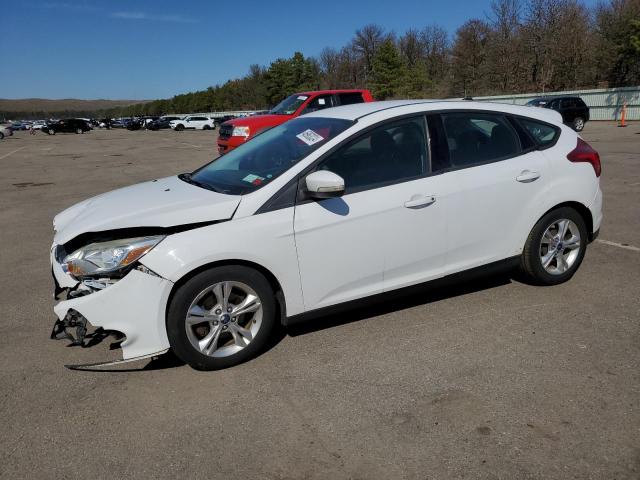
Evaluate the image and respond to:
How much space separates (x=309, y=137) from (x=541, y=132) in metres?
2.04

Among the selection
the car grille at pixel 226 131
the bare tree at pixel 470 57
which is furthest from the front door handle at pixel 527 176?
the bare tree at pixel 470 57

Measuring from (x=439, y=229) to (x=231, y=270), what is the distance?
5.13 ft

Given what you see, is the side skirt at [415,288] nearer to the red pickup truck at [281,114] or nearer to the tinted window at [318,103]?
the red pickup truck at [281,114]

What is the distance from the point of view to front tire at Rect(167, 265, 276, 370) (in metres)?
3.18

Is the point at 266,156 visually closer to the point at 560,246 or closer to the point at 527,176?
the point at 527,176

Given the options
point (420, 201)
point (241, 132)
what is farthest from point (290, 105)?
point (420, 201)

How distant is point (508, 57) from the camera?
54.4 metres

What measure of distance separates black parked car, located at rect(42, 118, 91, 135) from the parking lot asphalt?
6036 cm

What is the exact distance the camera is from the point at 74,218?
3885 mm

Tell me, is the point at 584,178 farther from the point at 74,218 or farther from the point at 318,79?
the point at 318,79

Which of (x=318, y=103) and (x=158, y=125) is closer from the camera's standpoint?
(x=318, y=103)

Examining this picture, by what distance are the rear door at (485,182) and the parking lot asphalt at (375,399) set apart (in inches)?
20.7

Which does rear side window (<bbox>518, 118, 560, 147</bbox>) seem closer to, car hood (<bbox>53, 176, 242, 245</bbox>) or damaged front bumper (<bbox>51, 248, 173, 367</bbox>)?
car hood (<bbox>53, 176, 242, 245</bbox>)

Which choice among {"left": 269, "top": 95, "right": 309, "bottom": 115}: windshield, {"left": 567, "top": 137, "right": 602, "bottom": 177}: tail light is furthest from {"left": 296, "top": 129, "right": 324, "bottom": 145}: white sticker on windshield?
{"left": 269, "top": 95, "right": 309, "bottom": 115}: windshield
